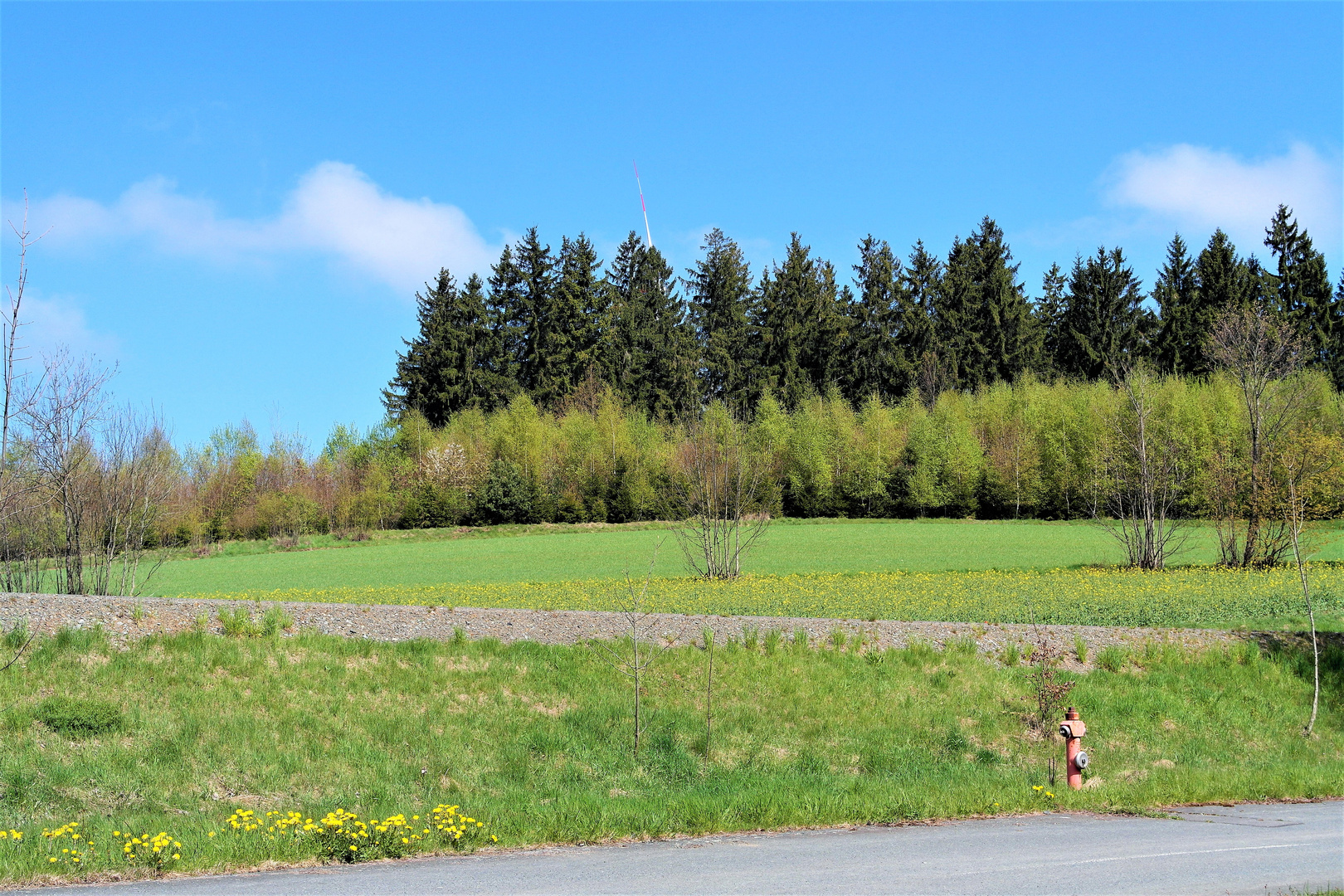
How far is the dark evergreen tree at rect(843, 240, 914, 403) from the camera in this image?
272ft

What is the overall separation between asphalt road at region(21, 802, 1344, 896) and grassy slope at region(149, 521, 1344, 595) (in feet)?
88.0

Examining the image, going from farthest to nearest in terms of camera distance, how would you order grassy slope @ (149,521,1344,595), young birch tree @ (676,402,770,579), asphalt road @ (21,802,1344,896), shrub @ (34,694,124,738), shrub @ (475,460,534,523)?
shrub @ (475,460,534,523) < grassy slope @ (149,521,1344,595) < young birch tree @ (676,402,770,579) < shrub @ (34,694,124,738) < asphalt road @ (21,802,1344,896)

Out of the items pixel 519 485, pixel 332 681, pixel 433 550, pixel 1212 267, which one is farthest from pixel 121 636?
pixel 1212 267

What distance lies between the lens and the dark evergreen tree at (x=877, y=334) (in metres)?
82.9

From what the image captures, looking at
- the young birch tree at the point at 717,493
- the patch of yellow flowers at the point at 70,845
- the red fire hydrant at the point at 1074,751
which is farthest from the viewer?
the young birch tree at the point at 717,493

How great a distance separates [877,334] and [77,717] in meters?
79.8

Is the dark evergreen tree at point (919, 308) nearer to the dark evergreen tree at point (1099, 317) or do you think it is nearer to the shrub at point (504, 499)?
the dark evergreen tree at point (1099, 317)

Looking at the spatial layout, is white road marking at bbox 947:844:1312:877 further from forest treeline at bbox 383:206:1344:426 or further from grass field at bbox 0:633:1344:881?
forest treeline at bbox 383:206:1344:426

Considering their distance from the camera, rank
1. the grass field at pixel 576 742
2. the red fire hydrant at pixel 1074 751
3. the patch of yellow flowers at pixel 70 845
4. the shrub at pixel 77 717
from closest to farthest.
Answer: the patch of yellow flowers at pixel 70 845, the grass field at pixel 576 742, the red fire hydrant at pixel 1074 751, the shrub at pixel 77 717

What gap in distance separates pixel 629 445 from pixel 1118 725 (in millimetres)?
56195

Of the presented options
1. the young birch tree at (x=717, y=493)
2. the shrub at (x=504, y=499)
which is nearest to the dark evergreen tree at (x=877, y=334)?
the shrub at (x=504, y=499)

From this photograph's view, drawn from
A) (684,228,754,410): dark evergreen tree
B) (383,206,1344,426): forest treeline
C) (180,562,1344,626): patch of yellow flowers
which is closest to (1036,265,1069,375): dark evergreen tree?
(383,206,1344,426): forest treeline

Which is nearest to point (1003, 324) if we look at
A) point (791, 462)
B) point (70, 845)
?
point (791, 462)

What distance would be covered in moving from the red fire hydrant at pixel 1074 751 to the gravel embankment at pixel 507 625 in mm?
5216
